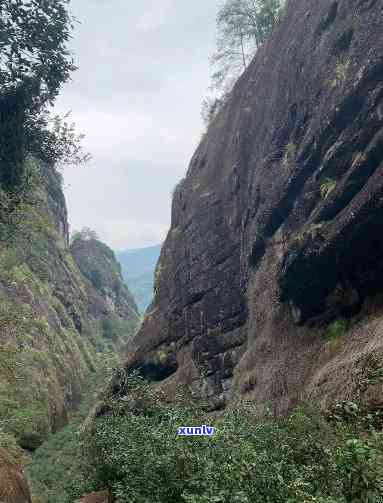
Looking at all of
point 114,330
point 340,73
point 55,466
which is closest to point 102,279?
point 114,330

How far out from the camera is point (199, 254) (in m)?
26.0

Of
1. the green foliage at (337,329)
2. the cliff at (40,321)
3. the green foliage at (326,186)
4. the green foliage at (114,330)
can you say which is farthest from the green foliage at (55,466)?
the green foliage at (114,330)

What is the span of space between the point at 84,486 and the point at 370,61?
16.2m

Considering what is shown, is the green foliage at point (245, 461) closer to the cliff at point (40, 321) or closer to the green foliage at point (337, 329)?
the green foliage at point (337, 329)

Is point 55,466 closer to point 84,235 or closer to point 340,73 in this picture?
point 340,73

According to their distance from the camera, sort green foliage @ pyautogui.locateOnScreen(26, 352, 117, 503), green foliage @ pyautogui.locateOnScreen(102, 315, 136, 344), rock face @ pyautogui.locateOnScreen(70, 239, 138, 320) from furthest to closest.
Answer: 1. rock face @ pyautogui.locateOnScreen(70, 239, 138, 320)
2. green foliage @ pyautogui.locateOnScreen(102, 315, 136, 344)
3. green foliage @ pyautogui.locateOnScreen(26, 352, 117, 503)

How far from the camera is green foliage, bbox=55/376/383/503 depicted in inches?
181

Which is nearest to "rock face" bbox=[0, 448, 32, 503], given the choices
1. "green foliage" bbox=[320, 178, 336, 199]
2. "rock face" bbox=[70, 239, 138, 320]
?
"green foliage" bbox=[320, 178, 336, 199]

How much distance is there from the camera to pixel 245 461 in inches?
222

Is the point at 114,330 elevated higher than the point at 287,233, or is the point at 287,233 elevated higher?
the point at 287,233

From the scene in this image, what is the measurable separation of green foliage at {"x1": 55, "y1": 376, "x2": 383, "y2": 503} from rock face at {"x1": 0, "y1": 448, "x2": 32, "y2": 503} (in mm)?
2155

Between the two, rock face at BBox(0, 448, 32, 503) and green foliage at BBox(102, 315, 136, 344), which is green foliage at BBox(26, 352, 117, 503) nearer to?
rock face at BBox(0, 448, 32, 503)

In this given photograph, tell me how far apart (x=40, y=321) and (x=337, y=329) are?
2766cm

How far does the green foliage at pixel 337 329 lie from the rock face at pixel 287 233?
26cm
